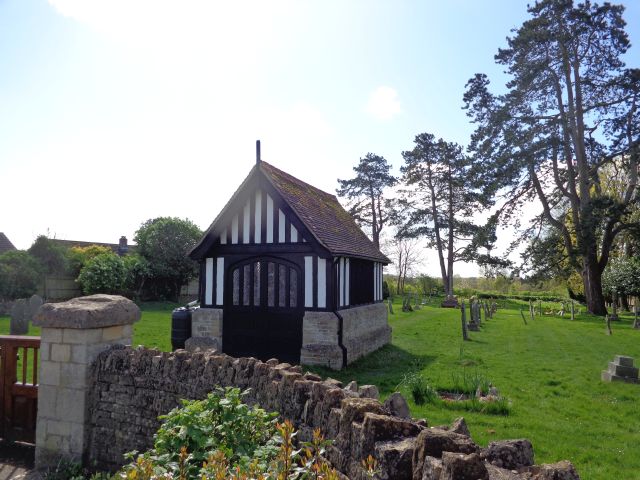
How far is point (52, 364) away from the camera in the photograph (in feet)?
18.2

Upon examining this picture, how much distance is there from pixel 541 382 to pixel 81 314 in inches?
366

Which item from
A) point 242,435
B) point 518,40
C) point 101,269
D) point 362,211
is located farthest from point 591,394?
point 362,211

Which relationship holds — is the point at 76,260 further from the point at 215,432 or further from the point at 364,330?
the point at 215,432

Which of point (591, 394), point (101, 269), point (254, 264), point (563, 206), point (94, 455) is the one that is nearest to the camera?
point (94, 455)

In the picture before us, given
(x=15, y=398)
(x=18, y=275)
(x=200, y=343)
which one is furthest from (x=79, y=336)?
(x=18, y=275)

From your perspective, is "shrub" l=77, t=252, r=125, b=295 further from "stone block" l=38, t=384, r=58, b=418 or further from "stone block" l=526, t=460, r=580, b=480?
"stone block" l=526, t=460, r=580, b=480

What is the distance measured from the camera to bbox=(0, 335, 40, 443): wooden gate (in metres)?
5.95

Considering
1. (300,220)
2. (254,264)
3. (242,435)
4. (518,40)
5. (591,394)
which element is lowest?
(591,394)

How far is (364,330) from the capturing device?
13.1 m

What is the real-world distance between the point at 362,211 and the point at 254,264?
3377 cm

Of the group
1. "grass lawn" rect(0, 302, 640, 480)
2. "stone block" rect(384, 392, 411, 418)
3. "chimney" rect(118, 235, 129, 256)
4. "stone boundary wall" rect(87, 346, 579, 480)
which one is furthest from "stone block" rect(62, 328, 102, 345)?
"chimney" rect(118, 235, 129, 256)

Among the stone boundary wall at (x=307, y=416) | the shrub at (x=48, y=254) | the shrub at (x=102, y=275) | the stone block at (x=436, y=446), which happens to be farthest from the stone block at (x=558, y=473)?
the shrub at (x=48, y=254)

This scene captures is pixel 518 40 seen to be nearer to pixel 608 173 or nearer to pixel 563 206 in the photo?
pixel 563 206

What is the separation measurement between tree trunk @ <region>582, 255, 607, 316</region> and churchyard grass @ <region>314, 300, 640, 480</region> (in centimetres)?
633
